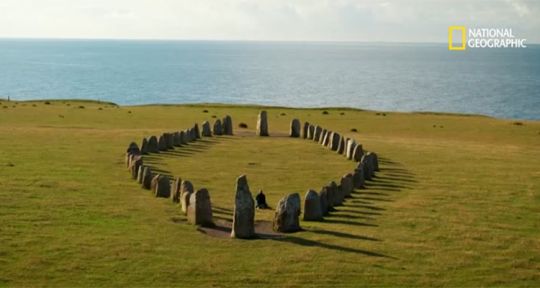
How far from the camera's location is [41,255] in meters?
19.0

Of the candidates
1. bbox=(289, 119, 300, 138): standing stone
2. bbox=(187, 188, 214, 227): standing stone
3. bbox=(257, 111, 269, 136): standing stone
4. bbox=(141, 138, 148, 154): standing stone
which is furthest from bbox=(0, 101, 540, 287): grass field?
bbox=(257, 111, 269, 136): standing stone

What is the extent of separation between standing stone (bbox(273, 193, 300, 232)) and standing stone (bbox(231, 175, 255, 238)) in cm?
105

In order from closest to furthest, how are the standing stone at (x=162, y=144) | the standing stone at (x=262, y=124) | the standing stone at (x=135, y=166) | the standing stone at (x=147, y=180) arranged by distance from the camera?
the standing stone at (x=147, y=180), the standing stone at (x=135, y=166), the standing stone at (x=162, y=144), the standing stone at (x=262, y=124)

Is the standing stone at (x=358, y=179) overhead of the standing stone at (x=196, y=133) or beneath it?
beneath

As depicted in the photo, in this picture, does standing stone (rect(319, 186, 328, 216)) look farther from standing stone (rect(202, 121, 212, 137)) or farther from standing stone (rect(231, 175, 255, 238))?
standing stone (rect(202, 121, 212, 137))

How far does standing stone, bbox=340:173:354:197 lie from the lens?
2749cm

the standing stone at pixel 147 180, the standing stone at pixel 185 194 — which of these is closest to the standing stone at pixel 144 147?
the standing stone at pixel 147 180

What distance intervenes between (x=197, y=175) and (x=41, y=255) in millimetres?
13672

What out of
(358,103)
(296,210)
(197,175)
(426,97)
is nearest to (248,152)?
(197,175)

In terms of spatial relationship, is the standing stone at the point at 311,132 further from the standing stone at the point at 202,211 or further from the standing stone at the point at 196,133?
the standing stone at the point at 202,211

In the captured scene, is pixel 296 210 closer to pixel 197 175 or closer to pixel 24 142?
pixel 197 175

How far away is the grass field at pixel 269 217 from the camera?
59.9ft

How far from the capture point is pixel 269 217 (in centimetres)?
2423

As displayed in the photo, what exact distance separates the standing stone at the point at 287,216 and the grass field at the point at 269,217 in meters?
0.55
